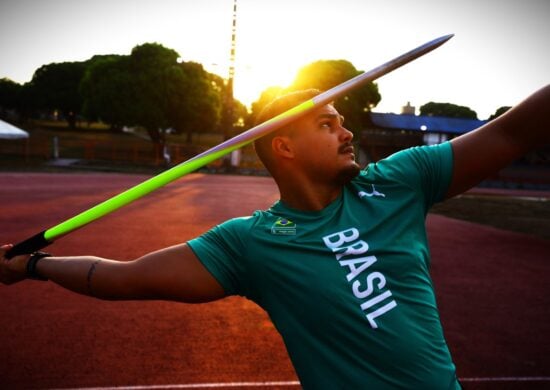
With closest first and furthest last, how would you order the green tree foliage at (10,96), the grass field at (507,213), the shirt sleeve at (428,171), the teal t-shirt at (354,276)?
the teal t-shirt at (354,276)
the shirt sleeve at (428,171)
the grass field at (507,213)
the green tree foliage at (10,96)

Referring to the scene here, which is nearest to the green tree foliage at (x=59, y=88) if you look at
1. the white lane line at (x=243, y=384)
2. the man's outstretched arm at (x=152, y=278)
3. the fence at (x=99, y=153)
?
the fence at (x=99, y=153)

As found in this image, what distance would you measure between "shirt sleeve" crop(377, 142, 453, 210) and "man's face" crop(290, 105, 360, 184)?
21cm

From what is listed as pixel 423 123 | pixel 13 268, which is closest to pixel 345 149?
pixel 13 268

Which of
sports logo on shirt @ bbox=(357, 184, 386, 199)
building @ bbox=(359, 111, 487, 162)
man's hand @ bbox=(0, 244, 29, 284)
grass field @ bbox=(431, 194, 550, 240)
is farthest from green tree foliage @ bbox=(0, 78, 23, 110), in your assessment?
sports logo on shirt @ bbox=(357, 184, 386, 199)

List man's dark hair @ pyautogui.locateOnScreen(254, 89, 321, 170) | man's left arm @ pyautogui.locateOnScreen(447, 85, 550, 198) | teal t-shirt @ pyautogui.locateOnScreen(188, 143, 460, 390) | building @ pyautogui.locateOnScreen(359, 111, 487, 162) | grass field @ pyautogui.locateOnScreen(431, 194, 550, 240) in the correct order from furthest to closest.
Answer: building @ pyautogui.locateOnScreen(359, 111, 487, 162) → grass field @ pyautogui.locateOnScreen(431, 194, 550, 240) → man's dark hair @ pyautogui.locateOnScreen(254, 89, 321, 170) → man's left arm @ pyautogui.locateOnScreen(447, 85, 550, 198) → teal t-shirt @ pyautogui.locateOnScreen(188, 143, 460, 390)

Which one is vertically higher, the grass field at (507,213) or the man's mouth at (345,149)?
the man's mouth at (345,149)

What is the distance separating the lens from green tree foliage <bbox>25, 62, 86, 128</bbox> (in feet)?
202

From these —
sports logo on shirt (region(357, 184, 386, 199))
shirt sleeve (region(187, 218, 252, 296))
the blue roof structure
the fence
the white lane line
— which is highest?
the blue roof structure

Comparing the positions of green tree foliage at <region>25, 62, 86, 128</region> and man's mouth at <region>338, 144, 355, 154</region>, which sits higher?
green tree foliage at <region>25, 62, 86, 128</region>

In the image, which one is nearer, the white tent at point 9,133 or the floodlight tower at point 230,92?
the white tent at point 9,133

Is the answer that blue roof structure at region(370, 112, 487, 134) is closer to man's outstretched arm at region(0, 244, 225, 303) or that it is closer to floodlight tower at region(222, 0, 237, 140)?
floodlight tower at region(222, 0, 237, 140)

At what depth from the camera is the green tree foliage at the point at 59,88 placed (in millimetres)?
61656

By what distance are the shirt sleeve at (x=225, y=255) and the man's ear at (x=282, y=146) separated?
42cm

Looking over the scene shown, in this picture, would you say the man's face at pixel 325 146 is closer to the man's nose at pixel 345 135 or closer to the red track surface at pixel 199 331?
the man's nose at pixel 345 135
